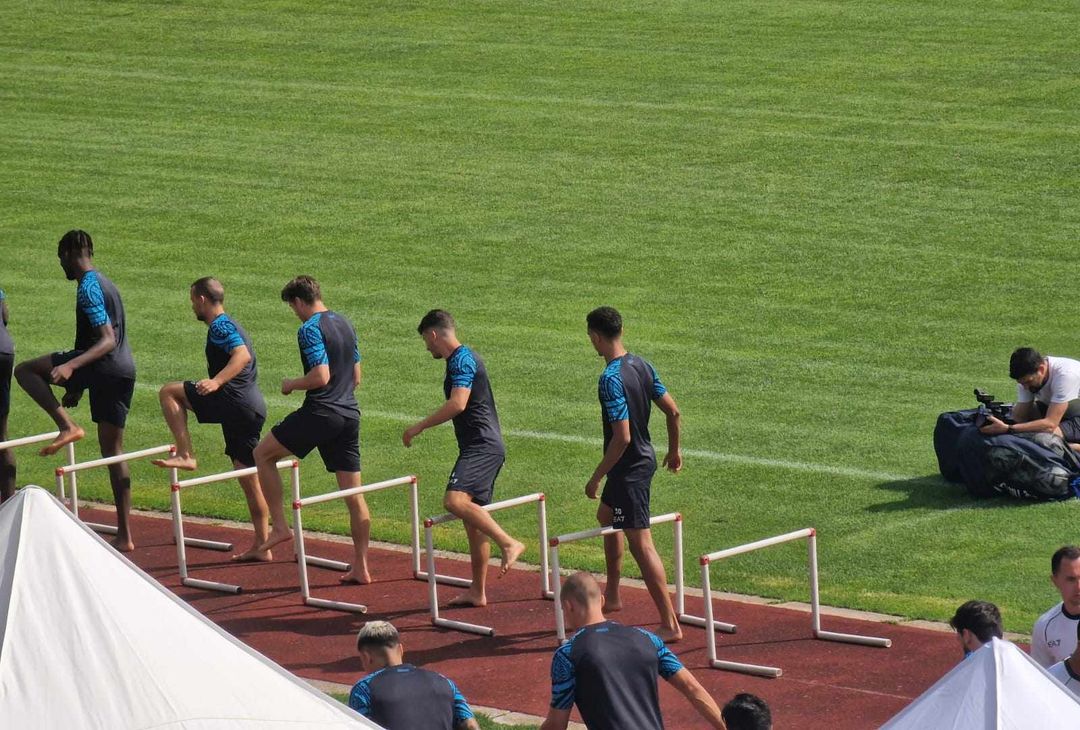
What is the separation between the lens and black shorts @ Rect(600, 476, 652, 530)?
37.6 feet

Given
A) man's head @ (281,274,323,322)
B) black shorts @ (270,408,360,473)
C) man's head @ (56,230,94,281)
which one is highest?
man's head @ (56,230,94,281)

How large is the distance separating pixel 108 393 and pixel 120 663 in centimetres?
700

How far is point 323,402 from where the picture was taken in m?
12.8

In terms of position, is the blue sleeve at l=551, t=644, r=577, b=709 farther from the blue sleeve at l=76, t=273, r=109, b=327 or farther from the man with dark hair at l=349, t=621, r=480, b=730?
the blue sleeve at l=76, t=273, r=109, b=327

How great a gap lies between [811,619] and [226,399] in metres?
4.64

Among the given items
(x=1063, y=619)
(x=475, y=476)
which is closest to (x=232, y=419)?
(x=475, y=476)

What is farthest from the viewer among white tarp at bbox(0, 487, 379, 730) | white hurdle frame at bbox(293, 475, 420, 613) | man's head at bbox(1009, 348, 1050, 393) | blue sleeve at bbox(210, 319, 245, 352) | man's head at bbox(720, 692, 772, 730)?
man's head at bbox(1009, 348, 1050, 393)

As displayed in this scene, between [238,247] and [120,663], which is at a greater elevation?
[238,247]

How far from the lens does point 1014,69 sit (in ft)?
103

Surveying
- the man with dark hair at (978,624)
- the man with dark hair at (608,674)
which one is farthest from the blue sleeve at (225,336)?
the man with dark hair at (978,624)

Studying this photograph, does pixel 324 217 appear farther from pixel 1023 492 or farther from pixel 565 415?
pixel 1023 492

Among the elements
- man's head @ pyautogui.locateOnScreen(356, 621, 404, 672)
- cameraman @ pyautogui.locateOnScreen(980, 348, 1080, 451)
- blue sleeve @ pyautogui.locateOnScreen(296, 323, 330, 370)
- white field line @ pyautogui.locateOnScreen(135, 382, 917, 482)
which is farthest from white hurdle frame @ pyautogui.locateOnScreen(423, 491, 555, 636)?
man's head @ pyautogui.locateOnScreen(356, 621, 404, 672)

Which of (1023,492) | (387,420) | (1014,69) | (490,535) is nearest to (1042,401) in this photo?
(1023,492)

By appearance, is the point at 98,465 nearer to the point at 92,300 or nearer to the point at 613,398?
the point at 92,300
